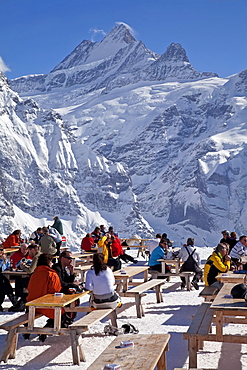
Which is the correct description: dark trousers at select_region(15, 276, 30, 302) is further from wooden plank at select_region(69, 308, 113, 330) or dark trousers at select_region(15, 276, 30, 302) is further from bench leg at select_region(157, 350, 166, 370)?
bench leg at select_region(157, 350, 166, 370)

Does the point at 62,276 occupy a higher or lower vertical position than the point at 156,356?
higher

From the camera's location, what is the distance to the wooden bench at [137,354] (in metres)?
5.21

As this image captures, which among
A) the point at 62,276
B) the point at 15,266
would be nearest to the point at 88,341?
the point at 62,276

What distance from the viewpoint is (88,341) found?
27.7ft

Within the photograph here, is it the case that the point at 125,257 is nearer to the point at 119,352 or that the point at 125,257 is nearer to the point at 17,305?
the point at 17,305

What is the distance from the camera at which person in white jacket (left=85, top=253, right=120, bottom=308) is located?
864cm

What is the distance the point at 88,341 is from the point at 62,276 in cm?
164

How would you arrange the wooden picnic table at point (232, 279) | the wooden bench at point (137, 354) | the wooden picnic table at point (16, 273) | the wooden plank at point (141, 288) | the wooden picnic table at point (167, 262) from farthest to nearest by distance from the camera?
the wooden picnic table at point (167, 262) → the wooden picnic table at point (16, 273) → the wooden plank at point (141, 288) → the wooden picnic table at point (232, 279) → the wooden bench at point (137, 354)

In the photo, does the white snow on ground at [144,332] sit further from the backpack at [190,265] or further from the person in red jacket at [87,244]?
the person in red jacket at [87,244]

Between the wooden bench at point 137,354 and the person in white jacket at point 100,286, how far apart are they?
243cm

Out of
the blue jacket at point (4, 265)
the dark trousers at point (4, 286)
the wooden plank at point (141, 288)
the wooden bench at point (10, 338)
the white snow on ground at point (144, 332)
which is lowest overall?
the white snow on ground at point (144, 332)

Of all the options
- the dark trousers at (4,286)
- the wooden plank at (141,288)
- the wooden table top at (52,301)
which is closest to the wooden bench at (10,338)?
the wooden table top at (52,301)

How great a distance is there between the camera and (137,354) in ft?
18.2

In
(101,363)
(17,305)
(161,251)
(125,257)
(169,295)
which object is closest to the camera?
(101,363)
